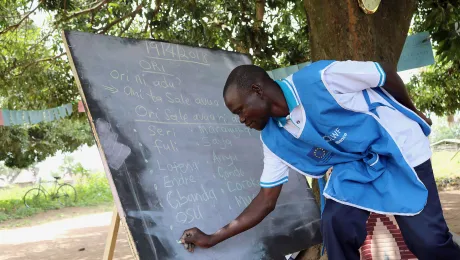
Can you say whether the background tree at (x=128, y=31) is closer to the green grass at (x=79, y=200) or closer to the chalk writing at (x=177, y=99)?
the chalk writing at (x=177, y=99)

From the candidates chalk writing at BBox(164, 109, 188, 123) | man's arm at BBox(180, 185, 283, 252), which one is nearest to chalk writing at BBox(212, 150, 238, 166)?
chalk writing at BBox(164, 109, 188, 123)

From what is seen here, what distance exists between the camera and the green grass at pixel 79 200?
14352mm

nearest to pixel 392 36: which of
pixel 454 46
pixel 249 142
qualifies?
pixel 454 46

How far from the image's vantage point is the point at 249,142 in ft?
9.69

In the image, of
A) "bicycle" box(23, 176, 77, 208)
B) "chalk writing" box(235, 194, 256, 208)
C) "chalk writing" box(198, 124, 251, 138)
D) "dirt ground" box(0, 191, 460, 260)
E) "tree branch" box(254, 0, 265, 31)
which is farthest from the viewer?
"bicycle" box(23, 176, 77, 208)

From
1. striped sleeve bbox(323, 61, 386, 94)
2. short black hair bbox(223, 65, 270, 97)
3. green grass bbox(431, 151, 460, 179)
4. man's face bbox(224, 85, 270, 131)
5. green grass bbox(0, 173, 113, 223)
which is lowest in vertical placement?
green grass bbox(0, 173, 113, 223)

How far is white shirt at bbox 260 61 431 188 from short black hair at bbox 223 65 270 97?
0.41ft

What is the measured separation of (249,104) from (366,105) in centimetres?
45

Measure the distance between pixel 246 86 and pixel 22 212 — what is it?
541 inches

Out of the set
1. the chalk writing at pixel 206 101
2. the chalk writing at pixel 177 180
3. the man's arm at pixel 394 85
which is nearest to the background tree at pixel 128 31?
the chalk writing at pixel 206 101

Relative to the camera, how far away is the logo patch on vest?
2141mm

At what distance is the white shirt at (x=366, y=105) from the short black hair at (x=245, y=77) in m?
0.13

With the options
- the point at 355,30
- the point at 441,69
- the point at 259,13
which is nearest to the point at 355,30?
the point at 355,30

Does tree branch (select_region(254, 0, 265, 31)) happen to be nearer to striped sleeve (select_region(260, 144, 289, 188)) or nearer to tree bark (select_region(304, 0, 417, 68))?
tree bark (select_region(304, 0, 417, 68))
